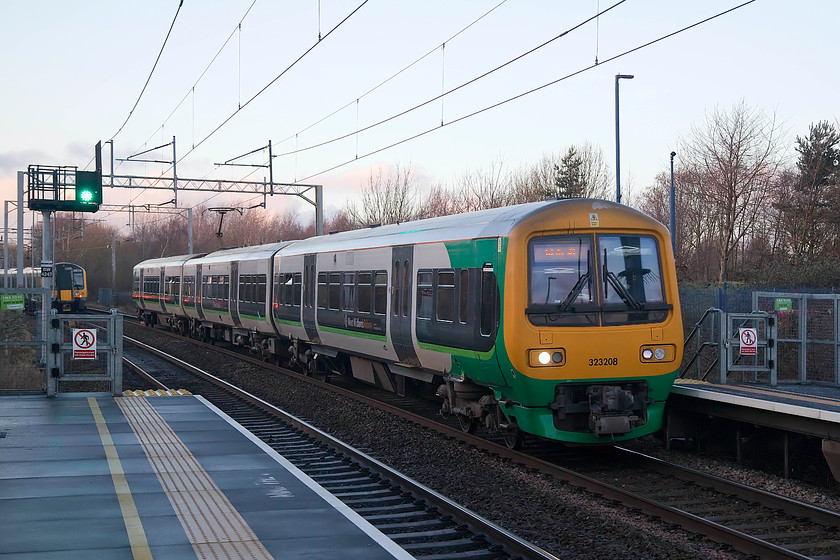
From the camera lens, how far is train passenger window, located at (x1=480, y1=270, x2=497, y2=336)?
34.2 ft

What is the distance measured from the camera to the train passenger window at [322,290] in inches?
701

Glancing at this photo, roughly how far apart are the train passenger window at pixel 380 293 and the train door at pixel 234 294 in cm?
1156

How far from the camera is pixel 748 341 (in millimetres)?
12914

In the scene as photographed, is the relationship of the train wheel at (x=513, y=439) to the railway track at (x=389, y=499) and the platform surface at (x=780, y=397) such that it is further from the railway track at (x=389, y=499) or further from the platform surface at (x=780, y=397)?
the platform surface at (x=780, y=397)

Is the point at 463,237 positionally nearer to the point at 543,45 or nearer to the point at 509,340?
the point at 509,340

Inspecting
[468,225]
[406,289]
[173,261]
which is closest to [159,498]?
[468,225]

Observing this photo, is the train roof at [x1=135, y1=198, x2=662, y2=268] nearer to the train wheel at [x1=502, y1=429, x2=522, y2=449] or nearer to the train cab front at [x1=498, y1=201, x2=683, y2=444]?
the train cab front at [x1=498, y1=201, x2=683, y2=444]

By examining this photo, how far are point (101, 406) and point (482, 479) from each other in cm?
666

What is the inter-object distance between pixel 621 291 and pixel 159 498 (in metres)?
5.62

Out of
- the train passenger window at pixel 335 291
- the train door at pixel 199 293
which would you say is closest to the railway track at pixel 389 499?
the train passenger window at pixel 335 291

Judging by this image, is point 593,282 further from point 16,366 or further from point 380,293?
point 16,366

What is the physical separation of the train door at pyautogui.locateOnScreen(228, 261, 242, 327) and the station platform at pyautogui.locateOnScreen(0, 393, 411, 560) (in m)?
13.6

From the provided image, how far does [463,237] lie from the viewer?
11547 mm

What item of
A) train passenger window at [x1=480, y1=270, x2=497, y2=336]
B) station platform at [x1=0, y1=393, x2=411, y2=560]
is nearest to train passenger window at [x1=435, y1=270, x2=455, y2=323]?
train passenger window at [x1=480, y1=270, x2=497, y2=336]
